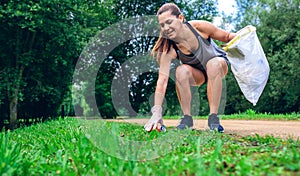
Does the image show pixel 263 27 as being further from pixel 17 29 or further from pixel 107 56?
pixel 17 29

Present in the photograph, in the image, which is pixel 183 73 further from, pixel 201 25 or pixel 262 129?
pixel 262 129

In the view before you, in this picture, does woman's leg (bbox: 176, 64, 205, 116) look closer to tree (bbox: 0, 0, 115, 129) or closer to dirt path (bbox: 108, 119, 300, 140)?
dirt path (bbox: 108, 119, 300, 140)

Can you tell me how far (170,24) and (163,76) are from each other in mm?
553

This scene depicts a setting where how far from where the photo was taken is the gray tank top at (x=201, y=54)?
11.5 feet

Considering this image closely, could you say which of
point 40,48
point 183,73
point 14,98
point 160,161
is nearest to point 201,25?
point 183,73

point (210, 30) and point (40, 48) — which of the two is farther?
point (40, 48)

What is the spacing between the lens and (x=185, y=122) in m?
3.59

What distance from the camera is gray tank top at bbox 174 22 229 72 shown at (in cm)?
352

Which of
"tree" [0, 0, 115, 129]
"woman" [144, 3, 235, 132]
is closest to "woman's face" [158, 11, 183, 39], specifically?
"woman" [144, 3, 235, 132]

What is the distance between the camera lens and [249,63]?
351 centimetres

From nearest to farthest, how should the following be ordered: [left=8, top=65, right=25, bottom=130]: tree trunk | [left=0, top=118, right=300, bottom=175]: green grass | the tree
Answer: [left=0, top=118, right=300, bottom=175]: green grass
the tree
[left=8, top=65, right=25, bottom=130]: tree trunk

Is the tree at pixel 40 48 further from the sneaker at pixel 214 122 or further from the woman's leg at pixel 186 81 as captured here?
the sneaker at pixel 214 122

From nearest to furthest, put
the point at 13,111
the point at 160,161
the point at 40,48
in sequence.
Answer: the point at 160,161
the point at 13,111
the point at 40,48

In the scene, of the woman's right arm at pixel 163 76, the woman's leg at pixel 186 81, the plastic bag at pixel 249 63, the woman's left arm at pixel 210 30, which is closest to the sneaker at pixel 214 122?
the woman's leg at pixel 186 81
